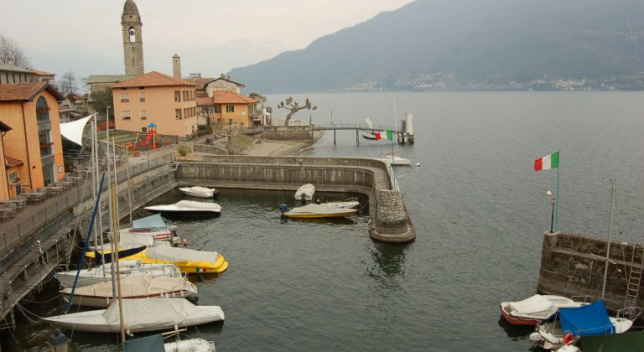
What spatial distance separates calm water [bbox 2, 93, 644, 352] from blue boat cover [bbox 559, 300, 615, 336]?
2392 millimetres

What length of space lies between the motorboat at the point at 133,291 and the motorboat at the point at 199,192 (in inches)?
1038

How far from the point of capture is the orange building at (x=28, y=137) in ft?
146

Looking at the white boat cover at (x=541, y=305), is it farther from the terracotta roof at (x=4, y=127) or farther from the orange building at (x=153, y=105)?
the orange building at (x=153, y=105)

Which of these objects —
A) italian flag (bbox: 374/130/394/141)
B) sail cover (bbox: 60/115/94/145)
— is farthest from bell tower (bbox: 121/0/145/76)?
sail cover (bbox: 60/115/94/145)

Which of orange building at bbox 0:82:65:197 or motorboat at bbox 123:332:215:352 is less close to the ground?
orange building at bbox 0:82:65:197

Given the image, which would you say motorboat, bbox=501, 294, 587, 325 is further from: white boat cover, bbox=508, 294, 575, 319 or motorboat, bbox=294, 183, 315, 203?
motorboat, bbox=294, 183, 315, 203

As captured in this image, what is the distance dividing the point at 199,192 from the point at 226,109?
4470cm

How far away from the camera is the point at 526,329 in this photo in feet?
93.6

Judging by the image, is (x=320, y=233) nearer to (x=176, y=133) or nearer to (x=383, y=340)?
(x=383, y=340)

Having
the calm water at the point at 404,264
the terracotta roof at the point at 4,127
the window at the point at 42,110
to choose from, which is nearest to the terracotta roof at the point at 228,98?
the calm water at the point at 404,264

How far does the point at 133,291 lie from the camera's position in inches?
1236

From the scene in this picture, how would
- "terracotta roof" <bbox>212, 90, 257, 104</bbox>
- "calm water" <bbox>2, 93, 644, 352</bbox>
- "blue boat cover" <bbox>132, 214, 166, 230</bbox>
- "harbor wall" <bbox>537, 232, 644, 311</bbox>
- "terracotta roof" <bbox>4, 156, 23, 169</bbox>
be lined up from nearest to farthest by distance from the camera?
"calm water" <bbox>2, 93, 644, 352</bbox> < "harbor wall" <bbox>537, 232, 644, 311</bbox> < "terracotta roof" <bbox>4, 156, 23, 169</bbox> < "blue boat cover" <bbox>132, 214, 166, 230</bbox> < "terracotta roof" <bbox>212, 90, 257, 104</bbox>

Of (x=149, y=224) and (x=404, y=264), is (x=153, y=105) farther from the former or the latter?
(x=404, y=264)

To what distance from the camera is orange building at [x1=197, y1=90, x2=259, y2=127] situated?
327ft
